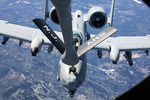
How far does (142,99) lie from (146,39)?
2661 centimetres

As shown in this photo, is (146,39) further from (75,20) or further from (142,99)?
(142,99)

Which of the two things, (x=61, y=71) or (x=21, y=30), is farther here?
(x=21, y=30)

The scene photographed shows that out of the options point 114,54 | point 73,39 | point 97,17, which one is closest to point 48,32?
point 73,39

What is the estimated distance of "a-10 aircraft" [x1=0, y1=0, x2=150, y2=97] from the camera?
792cm

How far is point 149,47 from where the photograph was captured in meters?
26.9

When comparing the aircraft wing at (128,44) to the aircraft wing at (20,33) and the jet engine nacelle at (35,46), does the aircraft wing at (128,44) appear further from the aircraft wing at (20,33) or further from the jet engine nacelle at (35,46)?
the jet engine nacelle at (35,46)

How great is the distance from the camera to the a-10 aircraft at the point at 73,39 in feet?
26.0

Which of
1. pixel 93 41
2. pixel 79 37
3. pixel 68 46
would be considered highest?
pixel 68 46

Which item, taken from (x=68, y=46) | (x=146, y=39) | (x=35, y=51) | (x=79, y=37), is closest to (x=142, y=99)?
(x=68, y=46)

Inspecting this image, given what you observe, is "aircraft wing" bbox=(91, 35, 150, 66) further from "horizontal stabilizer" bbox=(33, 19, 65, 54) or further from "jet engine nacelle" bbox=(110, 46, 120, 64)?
"horizontal stabilizer" bbox=(33, 19, 65, 54)

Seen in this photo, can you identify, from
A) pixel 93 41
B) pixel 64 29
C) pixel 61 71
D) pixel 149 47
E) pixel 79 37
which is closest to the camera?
pixel 64 29

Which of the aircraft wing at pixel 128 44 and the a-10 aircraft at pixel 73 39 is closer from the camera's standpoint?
the a-10 aircraft at pixel 73 39

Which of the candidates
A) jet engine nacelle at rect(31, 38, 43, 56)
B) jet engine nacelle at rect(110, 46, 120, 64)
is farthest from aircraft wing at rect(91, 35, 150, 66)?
jet engine nacelle at rect(31, 38, 43, 56)

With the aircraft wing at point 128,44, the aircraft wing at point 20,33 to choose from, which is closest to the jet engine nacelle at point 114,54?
the aircraft wing at point 128,44
